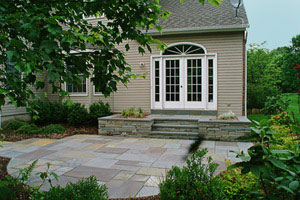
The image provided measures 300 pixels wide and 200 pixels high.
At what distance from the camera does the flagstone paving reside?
137 inches

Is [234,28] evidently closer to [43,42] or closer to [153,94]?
[153,94]

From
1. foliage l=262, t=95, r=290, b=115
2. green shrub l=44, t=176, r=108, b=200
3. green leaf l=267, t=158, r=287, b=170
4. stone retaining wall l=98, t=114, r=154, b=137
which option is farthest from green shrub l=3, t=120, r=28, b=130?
foliage l=262, t=95, r=290, b=115

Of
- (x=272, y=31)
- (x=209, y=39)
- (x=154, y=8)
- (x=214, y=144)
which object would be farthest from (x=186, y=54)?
(x=272, y=31)

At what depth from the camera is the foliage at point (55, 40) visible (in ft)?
4.44

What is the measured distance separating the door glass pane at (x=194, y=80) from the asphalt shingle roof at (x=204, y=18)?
1371 mm

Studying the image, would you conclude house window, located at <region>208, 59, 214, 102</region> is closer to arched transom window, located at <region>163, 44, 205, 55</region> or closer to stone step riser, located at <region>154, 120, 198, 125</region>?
arched transom window, located at <region>163, 44, 205, 55</region>

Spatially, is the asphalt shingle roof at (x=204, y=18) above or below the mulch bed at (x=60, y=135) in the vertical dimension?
above

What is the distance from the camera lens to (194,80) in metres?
8.74

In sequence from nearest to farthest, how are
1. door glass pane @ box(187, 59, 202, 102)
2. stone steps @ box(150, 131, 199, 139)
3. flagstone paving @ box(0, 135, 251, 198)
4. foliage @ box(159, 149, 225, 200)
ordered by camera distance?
foliage @ box(159, 149, 225, 200) → flagstone paving @ box(0, 135, 251, 198) → stone steps @ box(150, 131, 199, 139) → door glass pane @ box(187, 59, 202, 102)

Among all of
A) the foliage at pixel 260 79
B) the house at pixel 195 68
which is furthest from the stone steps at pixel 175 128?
the foliage at pixel 260 79

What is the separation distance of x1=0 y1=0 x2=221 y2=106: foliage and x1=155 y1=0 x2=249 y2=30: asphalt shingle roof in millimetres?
6559

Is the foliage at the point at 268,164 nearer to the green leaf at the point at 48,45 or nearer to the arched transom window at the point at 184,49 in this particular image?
the green leaf at the point at 48,45

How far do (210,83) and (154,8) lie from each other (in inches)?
266

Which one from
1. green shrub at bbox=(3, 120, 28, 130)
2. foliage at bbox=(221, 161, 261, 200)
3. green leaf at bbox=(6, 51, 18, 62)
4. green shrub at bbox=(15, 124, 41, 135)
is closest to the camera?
green leaf at bbox=(6, 51, 18, 62)
